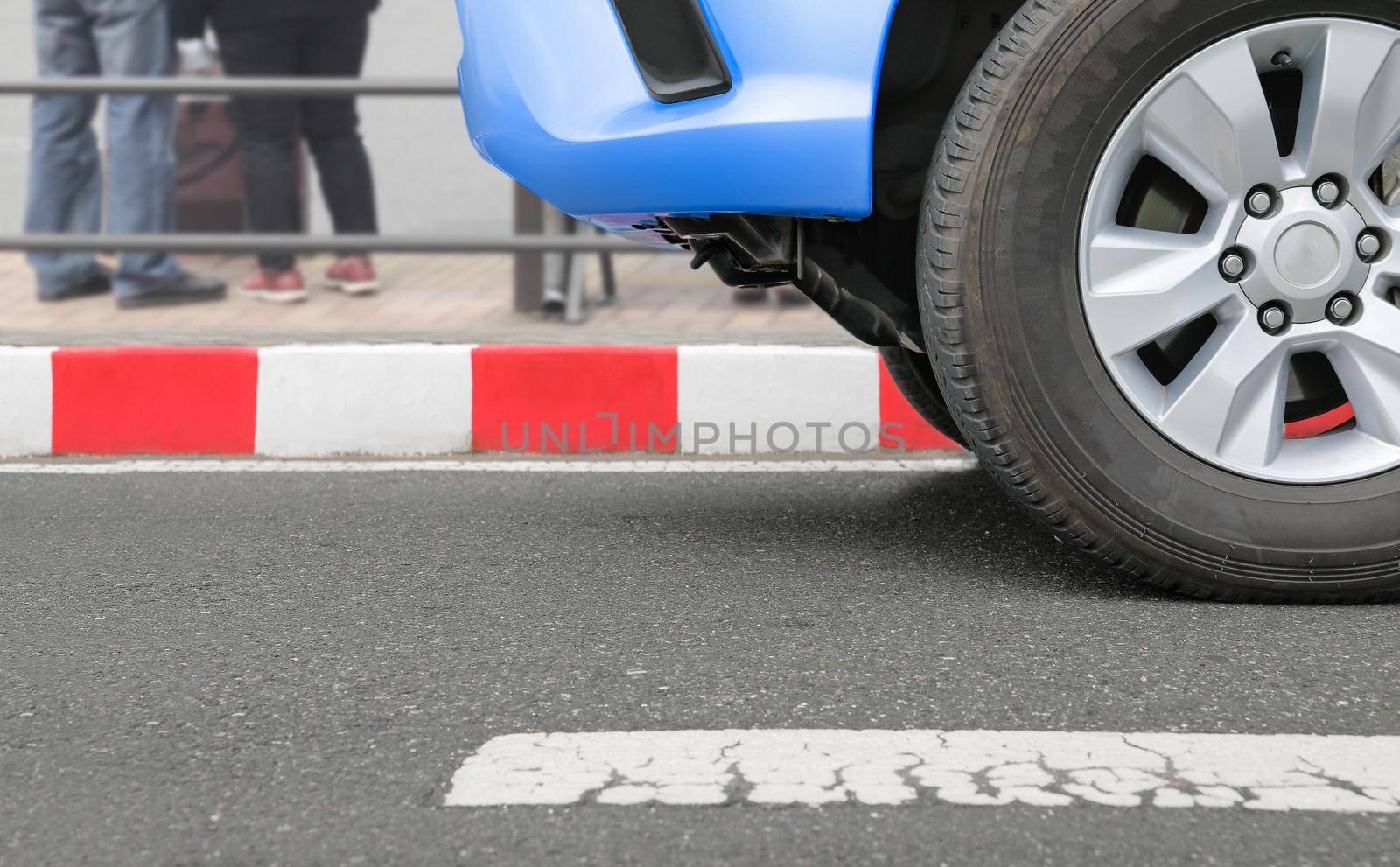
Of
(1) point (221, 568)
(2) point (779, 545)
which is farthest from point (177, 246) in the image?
(2) point (779, 545)

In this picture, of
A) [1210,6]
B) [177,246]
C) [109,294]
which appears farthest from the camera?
[109,294]

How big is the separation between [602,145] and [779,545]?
0.81 metres

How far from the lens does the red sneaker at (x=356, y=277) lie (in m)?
5.30

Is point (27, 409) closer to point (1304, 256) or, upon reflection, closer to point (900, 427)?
point (900, 427)

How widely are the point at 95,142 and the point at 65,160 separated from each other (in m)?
0.14

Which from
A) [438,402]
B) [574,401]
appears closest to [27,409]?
[438,402]

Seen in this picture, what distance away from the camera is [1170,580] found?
2.49 meters

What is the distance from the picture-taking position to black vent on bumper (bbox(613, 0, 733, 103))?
2475 mm

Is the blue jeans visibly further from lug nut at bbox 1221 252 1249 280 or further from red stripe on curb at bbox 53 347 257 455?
lug nut at bbox 1221 252 1249 280

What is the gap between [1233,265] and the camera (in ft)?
8.14

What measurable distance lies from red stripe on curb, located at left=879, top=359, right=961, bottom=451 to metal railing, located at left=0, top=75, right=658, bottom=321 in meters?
1.16

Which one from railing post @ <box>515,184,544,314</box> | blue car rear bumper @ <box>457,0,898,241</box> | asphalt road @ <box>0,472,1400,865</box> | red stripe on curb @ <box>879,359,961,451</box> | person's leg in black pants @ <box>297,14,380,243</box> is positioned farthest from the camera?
person's leg in black pants @ <box>297,14,380,243</box>

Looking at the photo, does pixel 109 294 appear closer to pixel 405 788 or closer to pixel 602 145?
pixel 602 145

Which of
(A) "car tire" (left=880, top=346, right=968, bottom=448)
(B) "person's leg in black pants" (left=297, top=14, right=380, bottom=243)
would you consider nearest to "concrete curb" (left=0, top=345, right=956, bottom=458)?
(A) "car tire" (left=880, top=346, right=968, bottom=448)
